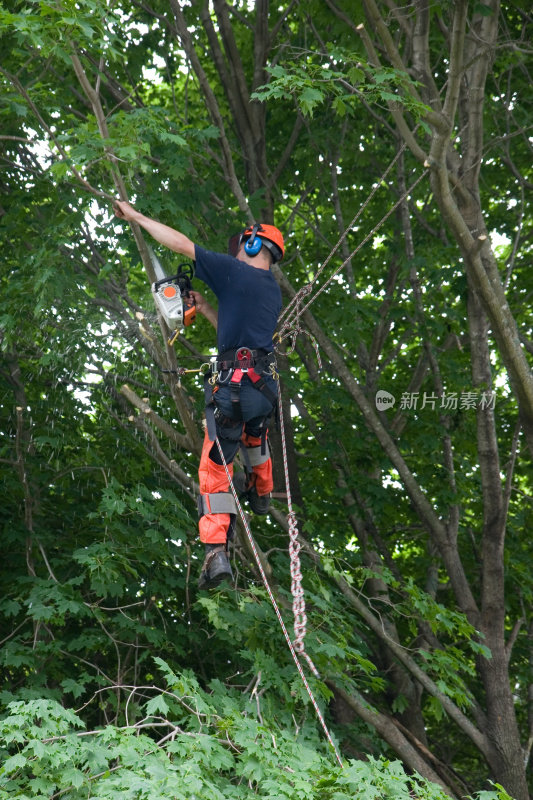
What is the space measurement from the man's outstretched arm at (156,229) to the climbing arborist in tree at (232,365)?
13 mm

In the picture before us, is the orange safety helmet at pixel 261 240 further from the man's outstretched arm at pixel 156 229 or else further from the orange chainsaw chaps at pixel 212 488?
the orange chainsaw chaps at pixel 212 488

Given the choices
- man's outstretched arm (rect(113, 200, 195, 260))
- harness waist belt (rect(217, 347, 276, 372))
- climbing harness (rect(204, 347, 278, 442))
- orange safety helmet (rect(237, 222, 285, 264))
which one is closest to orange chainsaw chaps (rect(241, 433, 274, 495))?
climbing harness (rect(204, 347, 278, 442))

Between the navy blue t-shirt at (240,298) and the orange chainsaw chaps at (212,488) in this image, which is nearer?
the navy blue t-shirt at (240,298)

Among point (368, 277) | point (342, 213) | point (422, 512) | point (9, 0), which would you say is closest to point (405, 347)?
Answer: point (368, 277)

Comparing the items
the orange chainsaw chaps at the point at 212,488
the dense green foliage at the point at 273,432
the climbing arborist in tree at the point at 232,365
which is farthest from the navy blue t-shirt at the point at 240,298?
the orange chainsaw chaps at the point at 212,488

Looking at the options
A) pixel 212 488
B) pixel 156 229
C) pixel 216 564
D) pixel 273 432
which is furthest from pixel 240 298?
pixel 273 432

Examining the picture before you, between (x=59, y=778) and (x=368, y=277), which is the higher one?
(x=368, y=277)

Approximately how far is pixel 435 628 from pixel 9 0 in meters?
5.78

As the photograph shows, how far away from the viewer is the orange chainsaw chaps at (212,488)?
511 centimetres

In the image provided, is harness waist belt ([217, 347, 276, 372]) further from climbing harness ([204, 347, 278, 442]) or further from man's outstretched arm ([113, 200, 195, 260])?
man's outstretched arm ([113, 200, 195, 260])

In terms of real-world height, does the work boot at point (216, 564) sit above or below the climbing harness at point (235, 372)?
below

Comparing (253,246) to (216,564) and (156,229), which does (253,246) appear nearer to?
(156,229)

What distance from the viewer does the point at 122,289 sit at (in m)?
7.40

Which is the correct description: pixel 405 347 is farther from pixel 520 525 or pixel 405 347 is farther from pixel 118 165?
pixel 118 165
